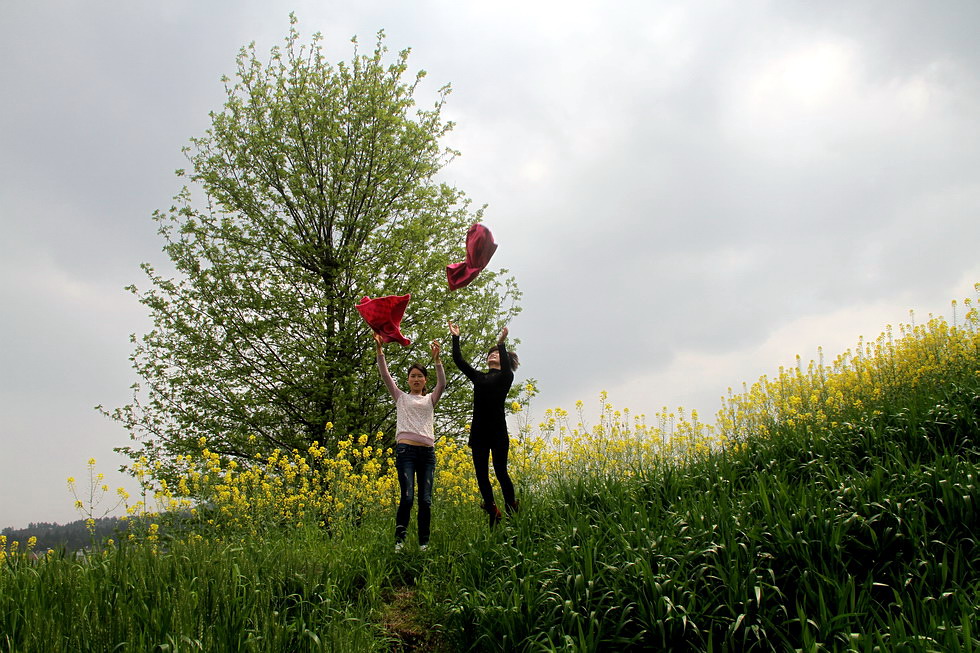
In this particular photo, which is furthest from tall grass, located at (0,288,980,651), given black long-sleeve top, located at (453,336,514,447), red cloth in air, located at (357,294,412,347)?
red cloth in air, located at (357,294,412,347)

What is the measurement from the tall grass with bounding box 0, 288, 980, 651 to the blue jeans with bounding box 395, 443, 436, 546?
261 mm

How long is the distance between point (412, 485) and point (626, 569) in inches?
92.6

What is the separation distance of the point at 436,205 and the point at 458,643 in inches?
401

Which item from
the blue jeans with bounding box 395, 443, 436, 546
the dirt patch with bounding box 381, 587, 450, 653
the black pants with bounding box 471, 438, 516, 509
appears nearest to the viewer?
the dirt patch with bounding box 381, 587, 450, 653

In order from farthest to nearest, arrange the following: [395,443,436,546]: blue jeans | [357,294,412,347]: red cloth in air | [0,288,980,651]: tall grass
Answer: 1. [357,294,412,347]: red cloth in air
2. [395,443,436,546]: blue jeans
3. [0,288,980,651]: tall grass

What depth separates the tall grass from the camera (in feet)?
13.4

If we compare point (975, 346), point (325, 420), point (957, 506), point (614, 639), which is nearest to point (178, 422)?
point (325, 420)

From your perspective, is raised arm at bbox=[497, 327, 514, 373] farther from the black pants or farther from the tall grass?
the tall grass

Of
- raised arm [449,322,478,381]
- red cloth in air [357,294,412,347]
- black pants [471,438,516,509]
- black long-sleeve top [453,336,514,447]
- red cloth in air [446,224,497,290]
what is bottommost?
black pants [471,438,516,509]

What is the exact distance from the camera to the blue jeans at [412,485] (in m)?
6.19

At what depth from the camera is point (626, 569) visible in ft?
15.9

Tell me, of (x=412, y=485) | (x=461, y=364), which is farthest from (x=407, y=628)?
(x=461, y=364)

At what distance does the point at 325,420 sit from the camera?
11.4 m

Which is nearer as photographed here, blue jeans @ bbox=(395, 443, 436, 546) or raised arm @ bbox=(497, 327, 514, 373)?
blue jeans @ bbox=(395, 443, 436, 546)
